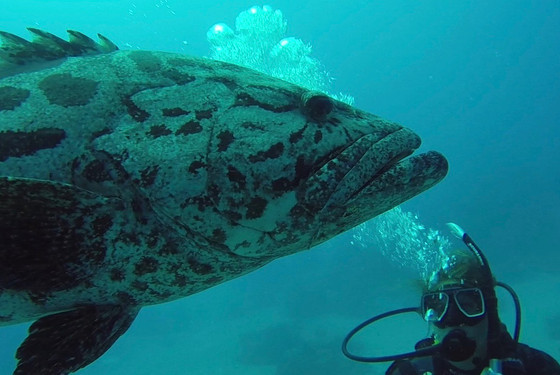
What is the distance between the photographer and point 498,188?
41.5 meters

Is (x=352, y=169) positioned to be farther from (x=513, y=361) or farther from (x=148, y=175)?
(x=513, y=361)

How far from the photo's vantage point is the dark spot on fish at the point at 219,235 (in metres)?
2.22

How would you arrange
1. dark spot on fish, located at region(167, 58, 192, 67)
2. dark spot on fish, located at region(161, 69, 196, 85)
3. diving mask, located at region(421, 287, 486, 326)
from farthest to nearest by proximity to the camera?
diving mask, located at region(421, 287, 486, 326) → dark spot on fish, located at region(167, 58, 192, 67) → dark spot on fish, located at region(161, 69, 196, 85)

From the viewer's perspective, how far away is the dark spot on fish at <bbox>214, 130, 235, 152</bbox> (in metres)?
2.26

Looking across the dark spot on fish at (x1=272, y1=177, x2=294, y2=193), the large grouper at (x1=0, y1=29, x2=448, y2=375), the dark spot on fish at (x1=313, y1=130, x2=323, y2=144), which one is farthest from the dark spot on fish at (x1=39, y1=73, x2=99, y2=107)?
the dark spot on fish at (x1=313, y1=130, x2=323, y2=144)

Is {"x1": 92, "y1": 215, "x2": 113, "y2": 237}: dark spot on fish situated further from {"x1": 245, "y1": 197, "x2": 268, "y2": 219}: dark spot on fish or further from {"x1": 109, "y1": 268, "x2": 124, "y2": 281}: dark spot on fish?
{"x1": 245, "y1": 197, "x2": 268, "y2": 219}: dark spot on fish

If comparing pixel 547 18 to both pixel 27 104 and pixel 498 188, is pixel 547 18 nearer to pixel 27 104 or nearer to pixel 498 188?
pixel 498 188

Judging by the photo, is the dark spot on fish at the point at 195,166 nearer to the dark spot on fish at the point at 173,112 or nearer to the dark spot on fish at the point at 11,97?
the dark spot on fish at the point at 173,112

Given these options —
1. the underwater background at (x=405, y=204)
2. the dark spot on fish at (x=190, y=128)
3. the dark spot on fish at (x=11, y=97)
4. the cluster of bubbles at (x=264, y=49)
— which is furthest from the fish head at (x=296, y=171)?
the cluster of bubbles at (x=264, y=49)

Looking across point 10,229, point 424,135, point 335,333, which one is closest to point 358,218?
point 10,229

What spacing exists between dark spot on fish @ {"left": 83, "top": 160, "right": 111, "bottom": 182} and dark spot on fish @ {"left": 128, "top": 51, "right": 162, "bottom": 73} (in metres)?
0.75

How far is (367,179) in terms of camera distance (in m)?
2.39

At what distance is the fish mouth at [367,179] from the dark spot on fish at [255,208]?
0.26 metres

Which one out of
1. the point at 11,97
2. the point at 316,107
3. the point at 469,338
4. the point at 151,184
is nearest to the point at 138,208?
→ the point at 151,184
